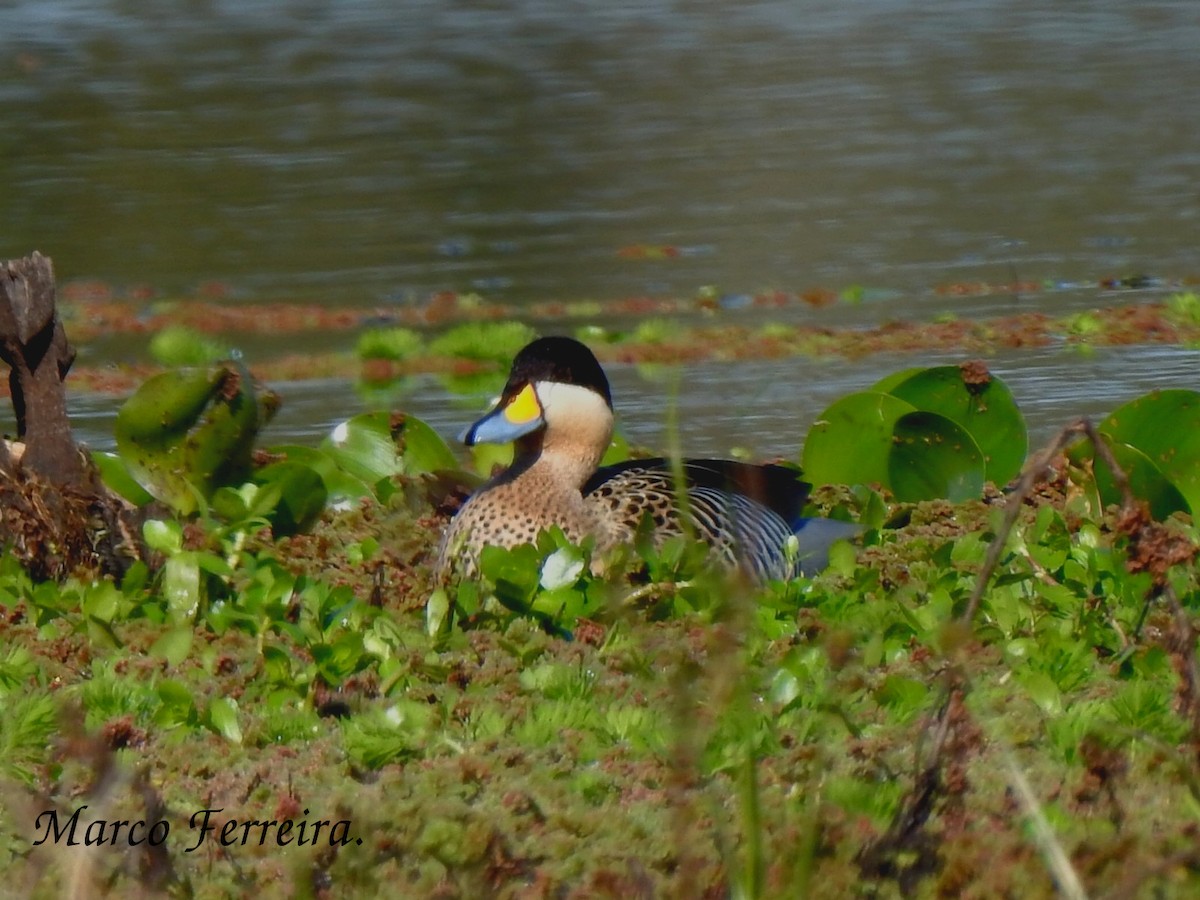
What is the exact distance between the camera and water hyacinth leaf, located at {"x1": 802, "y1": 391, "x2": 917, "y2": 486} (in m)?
5.09

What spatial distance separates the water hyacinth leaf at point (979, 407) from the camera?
5.28m

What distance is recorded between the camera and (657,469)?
15.9 feet

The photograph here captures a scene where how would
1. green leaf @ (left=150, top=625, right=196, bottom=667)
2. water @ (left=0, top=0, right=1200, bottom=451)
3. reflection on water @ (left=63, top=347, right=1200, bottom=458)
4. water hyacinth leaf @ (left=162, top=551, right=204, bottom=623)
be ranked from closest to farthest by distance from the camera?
green leaf @ (left=150, top=625, right=196, bottom=667)
water hyacinth leaf @ (left=162, top=551, right=204, bottom=623)
reflection on water @ (left=63, top=347, right=1200, bottom=458)
water @ (left=0, top=0, right=1200, bottom=451)

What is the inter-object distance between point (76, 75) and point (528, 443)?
1174 centimetres

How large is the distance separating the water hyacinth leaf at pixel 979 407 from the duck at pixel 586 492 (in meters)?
0.57

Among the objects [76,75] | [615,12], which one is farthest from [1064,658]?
[615,12]

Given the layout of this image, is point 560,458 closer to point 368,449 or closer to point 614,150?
point 368,449

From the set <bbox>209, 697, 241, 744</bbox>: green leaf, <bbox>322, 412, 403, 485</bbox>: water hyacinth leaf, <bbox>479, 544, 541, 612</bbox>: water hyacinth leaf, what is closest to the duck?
<bbox>479, 544, 541, 612</bbox>: water hyacinth leaf

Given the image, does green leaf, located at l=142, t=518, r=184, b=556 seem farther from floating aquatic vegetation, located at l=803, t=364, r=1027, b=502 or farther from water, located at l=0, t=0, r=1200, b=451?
water, located at l=0, t=0, r=1200, b=451

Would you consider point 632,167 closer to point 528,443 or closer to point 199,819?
point 528,443

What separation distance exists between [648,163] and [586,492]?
6630 mm

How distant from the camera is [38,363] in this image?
4.73 metres

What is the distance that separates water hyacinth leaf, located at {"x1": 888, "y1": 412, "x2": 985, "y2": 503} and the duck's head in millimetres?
843

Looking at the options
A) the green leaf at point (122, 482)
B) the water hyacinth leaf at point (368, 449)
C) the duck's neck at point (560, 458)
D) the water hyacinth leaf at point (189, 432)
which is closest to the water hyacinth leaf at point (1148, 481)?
the duck's neck at point (560, 458)
